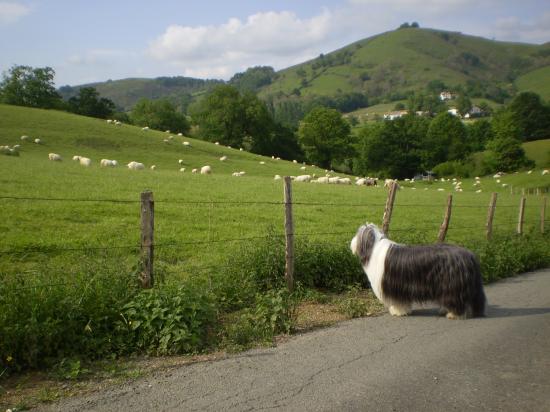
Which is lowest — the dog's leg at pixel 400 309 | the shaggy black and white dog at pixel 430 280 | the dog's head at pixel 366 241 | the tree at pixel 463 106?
the dog's leg at pixel 400 309

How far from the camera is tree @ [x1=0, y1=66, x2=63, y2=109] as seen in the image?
74.2 metres

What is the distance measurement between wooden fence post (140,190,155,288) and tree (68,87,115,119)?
75210 mm

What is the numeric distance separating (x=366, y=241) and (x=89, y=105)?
77.1 metres

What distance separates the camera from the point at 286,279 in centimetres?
977

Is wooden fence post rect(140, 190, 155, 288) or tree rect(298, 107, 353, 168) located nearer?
wooden fence post rect(140, 190, 155, 288)

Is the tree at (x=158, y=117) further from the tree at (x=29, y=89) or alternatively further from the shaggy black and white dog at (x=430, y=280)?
the shaggy black and white dog at (x=430, y=280)

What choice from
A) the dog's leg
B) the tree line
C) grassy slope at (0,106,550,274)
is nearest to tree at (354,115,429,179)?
the tree line

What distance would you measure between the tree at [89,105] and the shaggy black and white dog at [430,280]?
249ft

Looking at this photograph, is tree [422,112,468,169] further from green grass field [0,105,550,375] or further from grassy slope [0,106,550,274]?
green grass field [0,105,550,375]

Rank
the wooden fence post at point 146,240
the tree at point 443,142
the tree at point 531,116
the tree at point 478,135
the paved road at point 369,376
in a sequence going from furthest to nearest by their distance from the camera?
1. the tree at point 531,116
2. the tree at point 478,135
3. the tree at point 443,142
4. the wooden fence post at point 146,240
5. the paved road at point 369,376

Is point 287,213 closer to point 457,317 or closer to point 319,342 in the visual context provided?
point 319,342

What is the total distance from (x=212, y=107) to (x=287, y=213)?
7497cm

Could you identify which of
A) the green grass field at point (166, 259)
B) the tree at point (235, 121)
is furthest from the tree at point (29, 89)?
the green grass field at point (166, 259)

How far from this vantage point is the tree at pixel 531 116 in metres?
105
